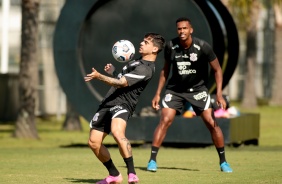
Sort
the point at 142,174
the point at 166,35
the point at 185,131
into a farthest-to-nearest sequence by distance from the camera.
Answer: the point at 166,35
the point at 185,131
the point at 142,174

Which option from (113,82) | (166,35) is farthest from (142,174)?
(166,35)

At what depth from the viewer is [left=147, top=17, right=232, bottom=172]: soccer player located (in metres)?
14.7

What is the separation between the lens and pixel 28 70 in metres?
23.4

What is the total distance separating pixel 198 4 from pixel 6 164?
25.4 ft

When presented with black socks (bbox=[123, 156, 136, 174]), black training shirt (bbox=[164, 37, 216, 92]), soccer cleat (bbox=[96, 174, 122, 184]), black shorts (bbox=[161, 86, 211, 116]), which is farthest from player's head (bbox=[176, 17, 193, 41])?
soccer cleat (bbox=[96, 174, 122, 184])

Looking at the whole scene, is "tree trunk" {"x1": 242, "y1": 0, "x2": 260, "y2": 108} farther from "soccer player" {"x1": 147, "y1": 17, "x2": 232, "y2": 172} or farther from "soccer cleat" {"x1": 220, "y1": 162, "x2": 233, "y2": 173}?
"soccer cleat" {"x1": 220, "y1": 162, "x2": 233, "y2": 173}

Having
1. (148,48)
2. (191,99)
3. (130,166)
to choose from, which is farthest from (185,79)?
Result: (130,166)

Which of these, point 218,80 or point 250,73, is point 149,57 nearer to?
point 218,80

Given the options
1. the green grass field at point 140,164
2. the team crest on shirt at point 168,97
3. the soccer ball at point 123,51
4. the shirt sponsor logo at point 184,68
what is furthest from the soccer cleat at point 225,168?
the soccer ball at point 123,51

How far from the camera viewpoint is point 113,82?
1217 cm

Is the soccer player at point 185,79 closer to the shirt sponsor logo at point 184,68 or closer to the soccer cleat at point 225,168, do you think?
the shirt sponsor logo at point 184,68

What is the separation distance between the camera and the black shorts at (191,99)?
14750 mm

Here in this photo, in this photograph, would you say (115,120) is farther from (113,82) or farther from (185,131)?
(185,131)

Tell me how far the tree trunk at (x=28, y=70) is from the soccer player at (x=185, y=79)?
8.77 metres
